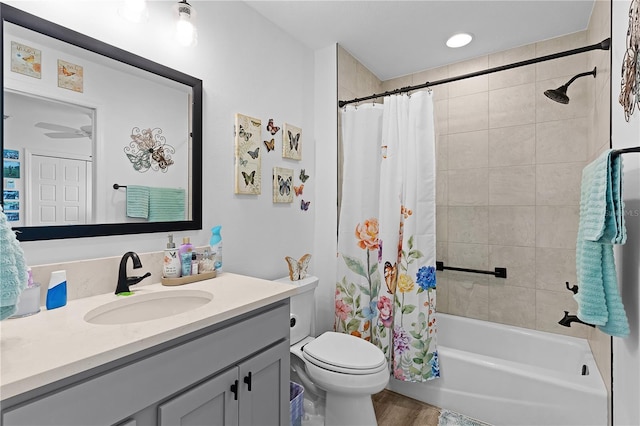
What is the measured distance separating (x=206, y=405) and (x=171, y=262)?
2.08 feet

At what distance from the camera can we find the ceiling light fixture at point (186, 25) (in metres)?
1.40

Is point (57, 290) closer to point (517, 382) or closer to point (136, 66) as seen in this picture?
point (136, 66)

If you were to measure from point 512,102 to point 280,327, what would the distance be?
2282 mm

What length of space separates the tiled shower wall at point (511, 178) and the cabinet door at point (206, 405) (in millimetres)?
1984

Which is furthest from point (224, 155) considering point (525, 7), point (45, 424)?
point (525, 7)

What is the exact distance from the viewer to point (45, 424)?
2.18ft

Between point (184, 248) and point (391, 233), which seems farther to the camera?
point (391, 233)

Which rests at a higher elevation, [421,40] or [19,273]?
[421,40]

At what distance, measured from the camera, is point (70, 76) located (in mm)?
1177

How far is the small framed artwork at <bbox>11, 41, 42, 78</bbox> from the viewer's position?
106 cm

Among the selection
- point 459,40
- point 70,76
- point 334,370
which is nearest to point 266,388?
point 334,370

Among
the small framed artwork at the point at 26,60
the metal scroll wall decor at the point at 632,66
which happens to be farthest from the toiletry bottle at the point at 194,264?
the metal scroll wall decor at the point at 632,66

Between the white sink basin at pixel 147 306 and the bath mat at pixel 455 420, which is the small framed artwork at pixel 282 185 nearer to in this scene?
the white sink basin at pixel 147 306

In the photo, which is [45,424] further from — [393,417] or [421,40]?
[421,40]
